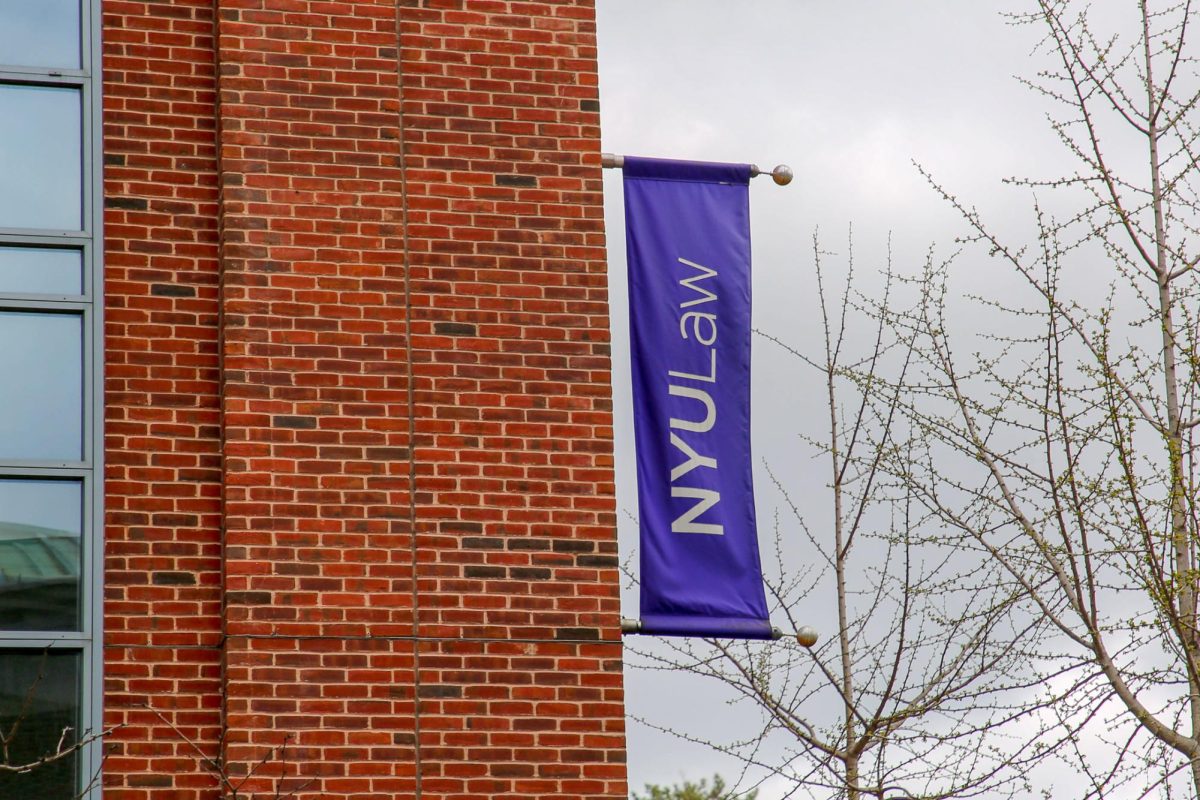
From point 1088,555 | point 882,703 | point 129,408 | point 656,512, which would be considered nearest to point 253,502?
point 129,408

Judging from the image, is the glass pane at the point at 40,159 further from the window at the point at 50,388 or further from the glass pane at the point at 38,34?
the glass pane at the point at 38,34

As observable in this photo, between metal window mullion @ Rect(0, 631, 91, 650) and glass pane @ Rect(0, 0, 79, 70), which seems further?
glass pane @ Rect(0, 0, 79, 70)

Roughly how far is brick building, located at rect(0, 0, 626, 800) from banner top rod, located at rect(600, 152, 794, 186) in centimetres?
13

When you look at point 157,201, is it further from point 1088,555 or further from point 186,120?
point 1088,555

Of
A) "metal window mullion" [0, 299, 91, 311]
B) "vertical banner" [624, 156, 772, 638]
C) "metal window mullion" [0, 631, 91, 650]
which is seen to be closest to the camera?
"metal window mullion" [0, 631, 91, 650]

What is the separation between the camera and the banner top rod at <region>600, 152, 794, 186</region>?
882 cm

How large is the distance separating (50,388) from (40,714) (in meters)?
1.46

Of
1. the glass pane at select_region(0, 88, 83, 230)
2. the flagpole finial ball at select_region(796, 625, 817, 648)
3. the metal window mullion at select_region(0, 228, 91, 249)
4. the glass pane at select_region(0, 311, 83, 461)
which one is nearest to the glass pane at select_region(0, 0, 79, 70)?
the glass pane at select_region(0, 88, 83, 230)

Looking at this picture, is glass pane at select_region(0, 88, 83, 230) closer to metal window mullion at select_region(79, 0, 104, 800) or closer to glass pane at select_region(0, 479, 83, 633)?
metal window mullion at select_region(79, 0, 104, 800)

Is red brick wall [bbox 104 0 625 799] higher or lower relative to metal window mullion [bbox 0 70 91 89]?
lower

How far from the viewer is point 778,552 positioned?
14.6 meters

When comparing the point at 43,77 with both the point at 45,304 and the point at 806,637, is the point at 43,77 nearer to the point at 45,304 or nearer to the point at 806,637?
the point at 45,304

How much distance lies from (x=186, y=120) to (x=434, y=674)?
9.54 ft

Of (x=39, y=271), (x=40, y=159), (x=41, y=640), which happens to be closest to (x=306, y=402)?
(x=39, y=271)
